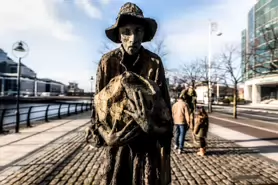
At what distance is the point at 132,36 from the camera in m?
2.41

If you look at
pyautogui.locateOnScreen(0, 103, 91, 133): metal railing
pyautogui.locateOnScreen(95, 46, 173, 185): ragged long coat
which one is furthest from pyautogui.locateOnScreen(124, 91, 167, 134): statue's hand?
pyautogui.locateOnScreen(0, 103, 91, 133): metal railing

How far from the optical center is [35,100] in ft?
234

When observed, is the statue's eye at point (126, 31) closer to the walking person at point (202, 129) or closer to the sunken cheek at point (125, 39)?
the sunken cheek at point (125, 39)

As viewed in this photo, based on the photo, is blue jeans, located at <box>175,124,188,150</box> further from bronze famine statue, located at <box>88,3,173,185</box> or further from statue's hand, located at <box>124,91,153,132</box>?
statue's hand, located at <box>124,91,153,132</box>

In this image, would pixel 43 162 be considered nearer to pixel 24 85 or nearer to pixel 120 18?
pixel 120 18

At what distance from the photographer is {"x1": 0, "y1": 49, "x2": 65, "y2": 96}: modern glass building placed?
115m

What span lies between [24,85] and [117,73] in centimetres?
13079

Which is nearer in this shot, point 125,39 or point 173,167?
point 125,39

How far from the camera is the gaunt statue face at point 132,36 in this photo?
2406 mm

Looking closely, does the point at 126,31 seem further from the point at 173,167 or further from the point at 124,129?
the point at 173,167

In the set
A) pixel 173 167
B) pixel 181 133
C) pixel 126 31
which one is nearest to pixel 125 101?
pixel 126 31

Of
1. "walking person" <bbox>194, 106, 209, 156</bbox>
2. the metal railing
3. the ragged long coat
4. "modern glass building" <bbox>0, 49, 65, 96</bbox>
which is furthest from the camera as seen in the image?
"modern glass building" <bbox>0, 49, 65, 96</bbox>

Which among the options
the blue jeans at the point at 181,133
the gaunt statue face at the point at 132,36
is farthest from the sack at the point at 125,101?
the blue jeans at the point at 181,133

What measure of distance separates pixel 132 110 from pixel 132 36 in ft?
2.09
